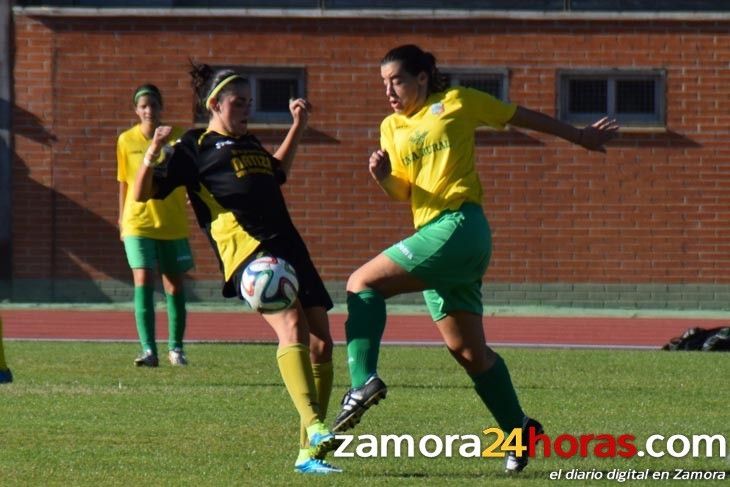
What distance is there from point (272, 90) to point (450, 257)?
52.4 ft

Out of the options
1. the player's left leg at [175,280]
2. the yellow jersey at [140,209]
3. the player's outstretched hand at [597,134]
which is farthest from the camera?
the player's left leg at [175,280]

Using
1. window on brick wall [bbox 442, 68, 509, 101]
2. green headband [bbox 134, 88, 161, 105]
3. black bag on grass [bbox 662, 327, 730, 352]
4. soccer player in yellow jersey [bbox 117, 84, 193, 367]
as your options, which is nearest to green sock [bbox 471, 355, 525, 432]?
green headband [bbox 134, 88, 161, 105]

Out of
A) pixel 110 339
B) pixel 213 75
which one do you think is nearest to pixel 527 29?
pixel 110 339

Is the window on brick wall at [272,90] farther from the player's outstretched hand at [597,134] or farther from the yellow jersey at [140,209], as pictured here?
the player's outstretched hand at [597,134]

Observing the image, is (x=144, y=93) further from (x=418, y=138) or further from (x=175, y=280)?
(x=418, y=138)

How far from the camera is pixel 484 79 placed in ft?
76.6

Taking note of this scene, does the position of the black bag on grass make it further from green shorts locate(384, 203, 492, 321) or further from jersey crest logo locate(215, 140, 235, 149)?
jersey crest logo locate(215, 140, 235, 149)

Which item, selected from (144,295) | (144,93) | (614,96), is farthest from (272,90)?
(144,93)

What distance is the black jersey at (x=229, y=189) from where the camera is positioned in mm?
8125

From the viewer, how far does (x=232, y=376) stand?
513 inches

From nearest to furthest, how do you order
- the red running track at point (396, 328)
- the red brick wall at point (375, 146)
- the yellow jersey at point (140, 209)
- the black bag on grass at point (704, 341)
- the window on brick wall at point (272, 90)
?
the yellow jersey at point (140, 209) → the black bag on grass at point (704, 341) → the red running track at point (396, 328) → the red brick wall at point (375, 146) → the window on brick wall at point (272, 90)

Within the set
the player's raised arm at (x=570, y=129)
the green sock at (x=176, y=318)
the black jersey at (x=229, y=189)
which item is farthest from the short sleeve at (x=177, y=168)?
the green sock at (x=176, y=318)

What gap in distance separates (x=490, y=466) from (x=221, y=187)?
1.81 metres

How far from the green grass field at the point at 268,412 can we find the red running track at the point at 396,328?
203 centimetres
